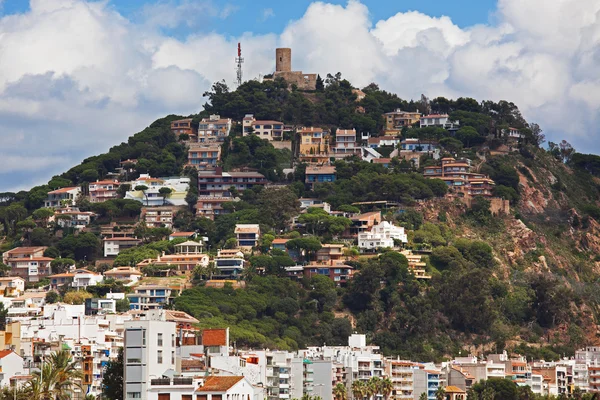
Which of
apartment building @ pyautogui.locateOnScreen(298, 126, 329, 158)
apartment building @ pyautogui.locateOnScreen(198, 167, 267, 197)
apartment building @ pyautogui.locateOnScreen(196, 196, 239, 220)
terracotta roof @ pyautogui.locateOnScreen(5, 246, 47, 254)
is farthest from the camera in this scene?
apartment building @ pyautogui.locateOnScreen(298, 126, 329, 158)

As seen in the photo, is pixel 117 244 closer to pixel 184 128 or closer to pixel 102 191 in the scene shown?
pixel 102 191

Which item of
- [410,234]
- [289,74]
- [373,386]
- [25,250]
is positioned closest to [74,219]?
[25,250]

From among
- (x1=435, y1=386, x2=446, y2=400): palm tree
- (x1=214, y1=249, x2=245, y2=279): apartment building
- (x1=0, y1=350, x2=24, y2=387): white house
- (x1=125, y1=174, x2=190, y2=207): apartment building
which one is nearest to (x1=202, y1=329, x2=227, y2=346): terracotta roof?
(x1=0, y1=350, x2=24, y2=387): white house

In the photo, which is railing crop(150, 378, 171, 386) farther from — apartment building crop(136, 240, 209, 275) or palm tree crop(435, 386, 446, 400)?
apartment building crop(136, 240, 209, 275)

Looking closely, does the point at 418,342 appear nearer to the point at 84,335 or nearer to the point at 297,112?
the point at 84,335

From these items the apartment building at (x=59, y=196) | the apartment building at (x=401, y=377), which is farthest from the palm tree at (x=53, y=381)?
the apartment building at (x=59, y=196)

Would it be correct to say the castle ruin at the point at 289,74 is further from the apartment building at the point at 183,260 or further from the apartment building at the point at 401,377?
the apartment building at the point at 401,377
